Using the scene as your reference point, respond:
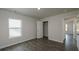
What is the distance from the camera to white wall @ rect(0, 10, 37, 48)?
2846 mm

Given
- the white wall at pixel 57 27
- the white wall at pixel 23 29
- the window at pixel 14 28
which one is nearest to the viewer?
the white wall at pixel 23 29

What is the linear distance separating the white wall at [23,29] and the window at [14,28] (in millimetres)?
206

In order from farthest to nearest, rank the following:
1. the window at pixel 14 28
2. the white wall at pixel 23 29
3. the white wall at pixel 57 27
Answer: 1. the white wall at pixel 57 27
2. the window at pixel 14 28
3. the white wall at pixel 23 29

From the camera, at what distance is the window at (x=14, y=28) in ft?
10.7

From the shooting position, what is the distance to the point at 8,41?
312 cm

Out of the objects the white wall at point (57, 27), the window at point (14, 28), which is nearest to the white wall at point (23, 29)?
the window at point (14, 28)

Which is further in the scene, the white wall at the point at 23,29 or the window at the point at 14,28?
the window at the point at 14,28

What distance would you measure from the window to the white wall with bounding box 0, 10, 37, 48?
0.21 m

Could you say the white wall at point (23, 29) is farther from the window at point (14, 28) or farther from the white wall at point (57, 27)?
the white wall at point (57, 27)
